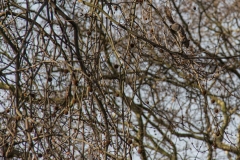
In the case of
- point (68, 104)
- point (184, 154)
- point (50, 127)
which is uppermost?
point (184, 154)

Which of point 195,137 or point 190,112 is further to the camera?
point 195,137

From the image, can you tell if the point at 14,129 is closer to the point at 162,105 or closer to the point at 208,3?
the point at 162,105

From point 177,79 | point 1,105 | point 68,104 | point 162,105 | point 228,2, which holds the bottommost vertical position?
point 68,104

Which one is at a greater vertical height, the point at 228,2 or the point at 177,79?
the point at 228,2

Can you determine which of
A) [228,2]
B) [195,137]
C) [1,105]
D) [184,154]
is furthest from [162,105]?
[1,105]

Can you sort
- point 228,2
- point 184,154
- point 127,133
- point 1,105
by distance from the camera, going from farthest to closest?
point 228,2
point 184,154
point 1,105
point 127,133

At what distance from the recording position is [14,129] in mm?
3094

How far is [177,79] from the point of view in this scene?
8336 mm

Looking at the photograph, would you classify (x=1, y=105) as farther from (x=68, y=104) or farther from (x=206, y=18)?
(x=206, y=18)

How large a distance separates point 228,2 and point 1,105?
5975 millimetres

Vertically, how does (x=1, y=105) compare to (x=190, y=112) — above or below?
below

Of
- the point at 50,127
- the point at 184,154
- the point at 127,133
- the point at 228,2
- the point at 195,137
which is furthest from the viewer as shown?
the point at 228,2

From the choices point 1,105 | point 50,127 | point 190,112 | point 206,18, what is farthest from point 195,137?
point 50,127

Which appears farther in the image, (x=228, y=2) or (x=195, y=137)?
(x=228, y=2)
